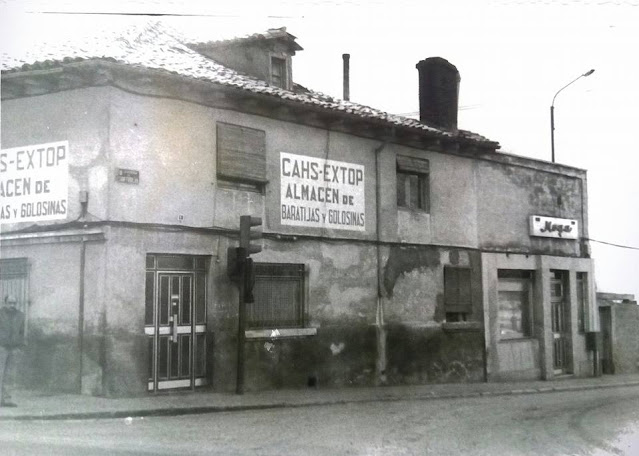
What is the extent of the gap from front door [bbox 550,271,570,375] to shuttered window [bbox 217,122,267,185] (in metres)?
10.5

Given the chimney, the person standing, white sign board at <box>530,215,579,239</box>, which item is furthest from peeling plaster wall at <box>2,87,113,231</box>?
white sign board at <box>530,215,579,239</box>

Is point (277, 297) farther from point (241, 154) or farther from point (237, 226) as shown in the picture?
point (241, 154)

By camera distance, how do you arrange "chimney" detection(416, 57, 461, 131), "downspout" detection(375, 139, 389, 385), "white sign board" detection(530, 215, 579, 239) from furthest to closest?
"white sign board" detection(530, 215, 579, 239) < "chimney" detection(416, 57, 461, 131) < "downspout" detection(375, 139, 389, 385)

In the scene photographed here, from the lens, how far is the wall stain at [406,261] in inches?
715

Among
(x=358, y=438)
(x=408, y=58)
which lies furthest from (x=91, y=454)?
(x=408, y=58)

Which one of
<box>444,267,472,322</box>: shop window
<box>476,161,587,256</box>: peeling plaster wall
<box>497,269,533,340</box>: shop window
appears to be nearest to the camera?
<box>444,267,472,322</box>: shop window

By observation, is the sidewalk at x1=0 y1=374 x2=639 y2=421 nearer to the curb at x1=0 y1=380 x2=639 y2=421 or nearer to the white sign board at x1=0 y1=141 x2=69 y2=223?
the curb at x1=0 y1=380 x2=639 y2=421

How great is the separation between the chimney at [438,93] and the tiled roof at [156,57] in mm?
1927

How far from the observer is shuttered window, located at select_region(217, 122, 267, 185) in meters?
15.0

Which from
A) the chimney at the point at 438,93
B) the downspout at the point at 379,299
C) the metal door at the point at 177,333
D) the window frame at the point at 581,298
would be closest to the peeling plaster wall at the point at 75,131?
the metal door at the point at 177,333

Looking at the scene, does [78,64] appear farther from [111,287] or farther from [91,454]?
[91,454]

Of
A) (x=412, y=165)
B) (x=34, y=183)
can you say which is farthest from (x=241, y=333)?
(x=412, y=165)

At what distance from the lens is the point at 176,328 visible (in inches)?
562

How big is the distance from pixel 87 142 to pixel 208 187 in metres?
2.28
